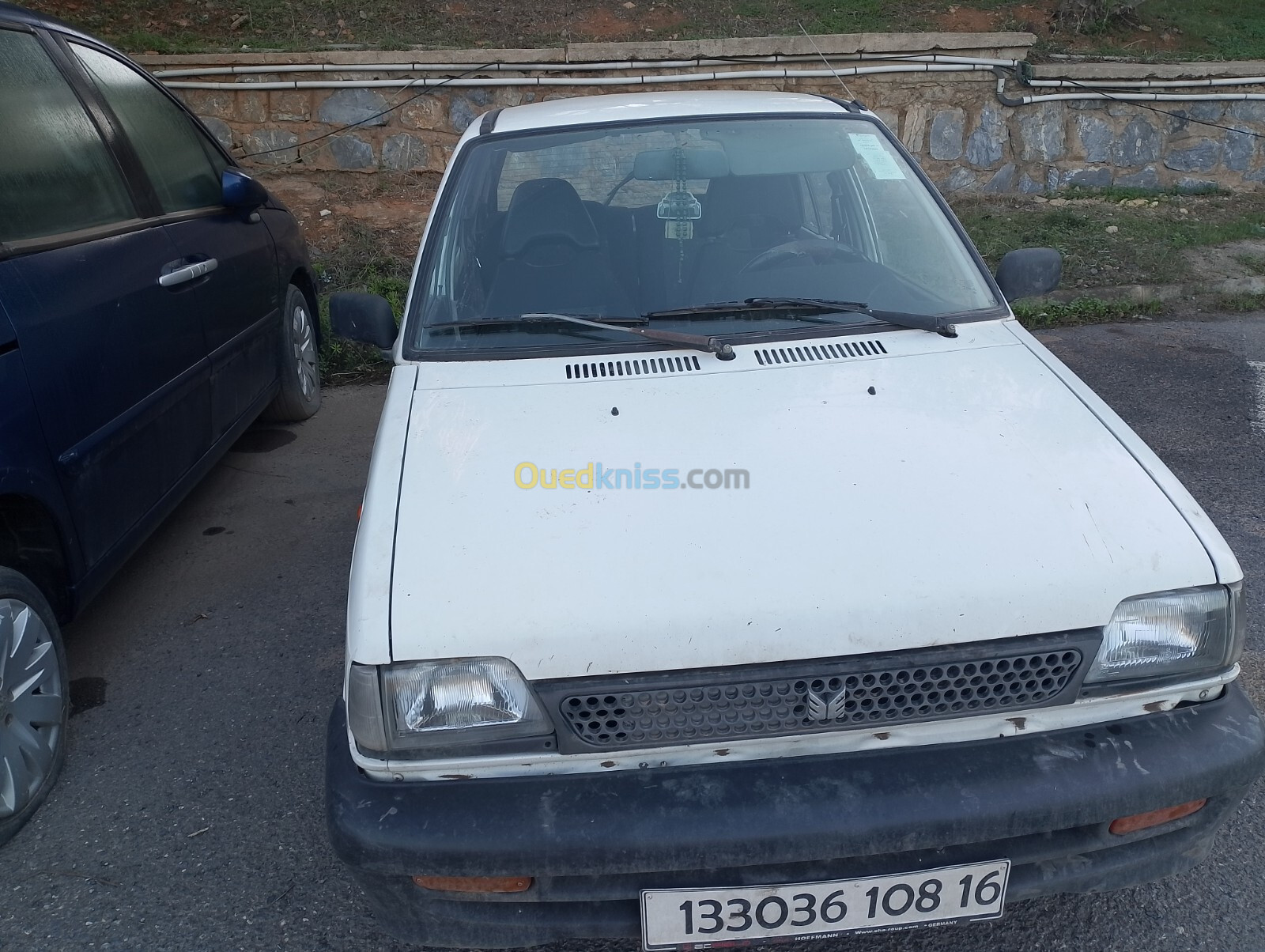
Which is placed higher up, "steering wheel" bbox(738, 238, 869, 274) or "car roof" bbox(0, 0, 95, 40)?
"car roof" bbox(0, 0, 95, 40)

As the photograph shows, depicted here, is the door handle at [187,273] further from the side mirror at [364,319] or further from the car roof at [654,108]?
the car roof at [654,108]

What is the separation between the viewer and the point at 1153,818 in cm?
186

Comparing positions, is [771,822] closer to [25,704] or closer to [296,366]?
[25,704]

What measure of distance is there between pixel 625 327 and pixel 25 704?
6.25 ft

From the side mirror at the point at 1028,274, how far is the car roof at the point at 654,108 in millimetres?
770

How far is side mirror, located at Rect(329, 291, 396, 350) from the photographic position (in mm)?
3016

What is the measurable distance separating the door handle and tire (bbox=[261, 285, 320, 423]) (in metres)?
0.98

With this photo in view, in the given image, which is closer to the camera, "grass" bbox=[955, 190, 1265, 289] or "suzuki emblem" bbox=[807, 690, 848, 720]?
"suzuki emblem" bbox=[807, 690, 848, 720]

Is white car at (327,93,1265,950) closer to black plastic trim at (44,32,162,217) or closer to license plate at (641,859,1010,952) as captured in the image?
license plate at (641,859,1010,952)

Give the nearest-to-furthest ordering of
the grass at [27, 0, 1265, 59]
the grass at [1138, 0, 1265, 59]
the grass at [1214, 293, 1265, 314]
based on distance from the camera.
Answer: the grass at [1214, 293, 1265, 314], the grass at [27, 0, 1265, 59], the grass at [1138, 0, 1265, 59]

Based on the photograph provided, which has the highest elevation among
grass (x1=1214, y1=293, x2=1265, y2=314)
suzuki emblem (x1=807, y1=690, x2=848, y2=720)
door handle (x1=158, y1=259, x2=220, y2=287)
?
door handle (x1=158, y1=259, x2=220, y2=287)

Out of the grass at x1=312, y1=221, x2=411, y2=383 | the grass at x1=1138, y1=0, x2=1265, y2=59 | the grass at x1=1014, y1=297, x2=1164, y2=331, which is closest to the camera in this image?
the grass at x1=312, y1=221, x2=411, y2=383

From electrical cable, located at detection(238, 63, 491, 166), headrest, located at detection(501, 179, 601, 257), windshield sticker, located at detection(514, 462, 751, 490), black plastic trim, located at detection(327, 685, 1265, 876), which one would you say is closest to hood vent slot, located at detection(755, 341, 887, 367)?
windshield sticker, located at detection(514, 462, 751, 490)

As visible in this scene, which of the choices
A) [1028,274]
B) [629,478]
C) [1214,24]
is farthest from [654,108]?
[1214,24]
